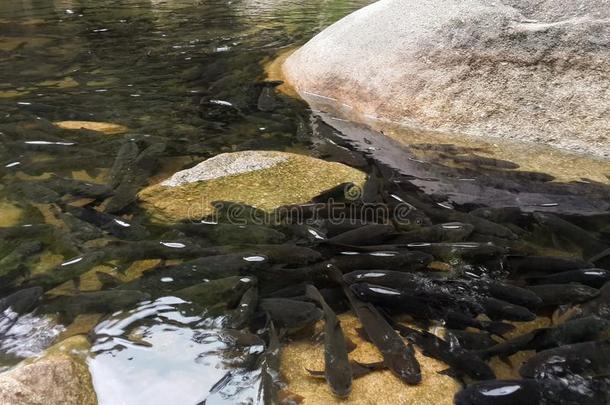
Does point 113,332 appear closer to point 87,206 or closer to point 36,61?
point 87,206

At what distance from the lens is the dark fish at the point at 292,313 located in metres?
2.92

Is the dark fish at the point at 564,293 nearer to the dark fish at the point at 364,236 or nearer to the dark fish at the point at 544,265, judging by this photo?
the dark fish at the point at 544,265

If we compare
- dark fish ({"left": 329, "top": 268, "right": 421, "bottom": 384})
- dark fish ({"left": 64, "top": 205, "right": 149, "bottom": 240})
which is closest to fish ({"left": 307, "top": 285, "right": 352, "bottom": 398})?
dark fish ({"left": 329, "top": 268, "right": 421, "bottom": 384})

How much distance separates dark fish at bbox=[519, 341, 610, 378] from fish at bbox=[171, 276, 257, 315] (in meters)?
1.66

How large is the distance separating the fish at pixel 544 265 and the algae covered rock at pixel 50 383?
2701 millimetres

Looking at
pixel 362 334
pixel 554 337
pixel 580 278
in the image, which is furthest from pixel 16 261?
pixel 580 278

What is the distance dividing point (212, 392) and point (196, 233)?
155 cm

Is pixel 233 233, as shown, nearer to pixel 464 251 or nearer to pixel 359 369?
pixel 359 369

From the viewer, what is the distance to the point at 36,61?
29.7 ft

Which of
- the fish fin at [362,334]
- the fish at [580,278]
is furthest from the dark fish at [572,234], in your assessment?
the fish fin at [362,334]

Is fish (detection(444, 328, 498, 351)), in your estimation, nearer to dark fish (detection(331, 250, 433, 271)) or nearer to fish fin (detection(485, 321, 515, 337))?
fish fin (detection(485, 321, 515, 337))

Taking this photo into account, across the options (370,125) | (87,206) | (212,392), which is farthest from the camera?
(370,125)

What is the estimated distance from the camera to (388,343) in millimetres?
2748

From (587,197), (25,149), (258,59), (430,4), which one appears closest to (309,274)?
(587,197)
